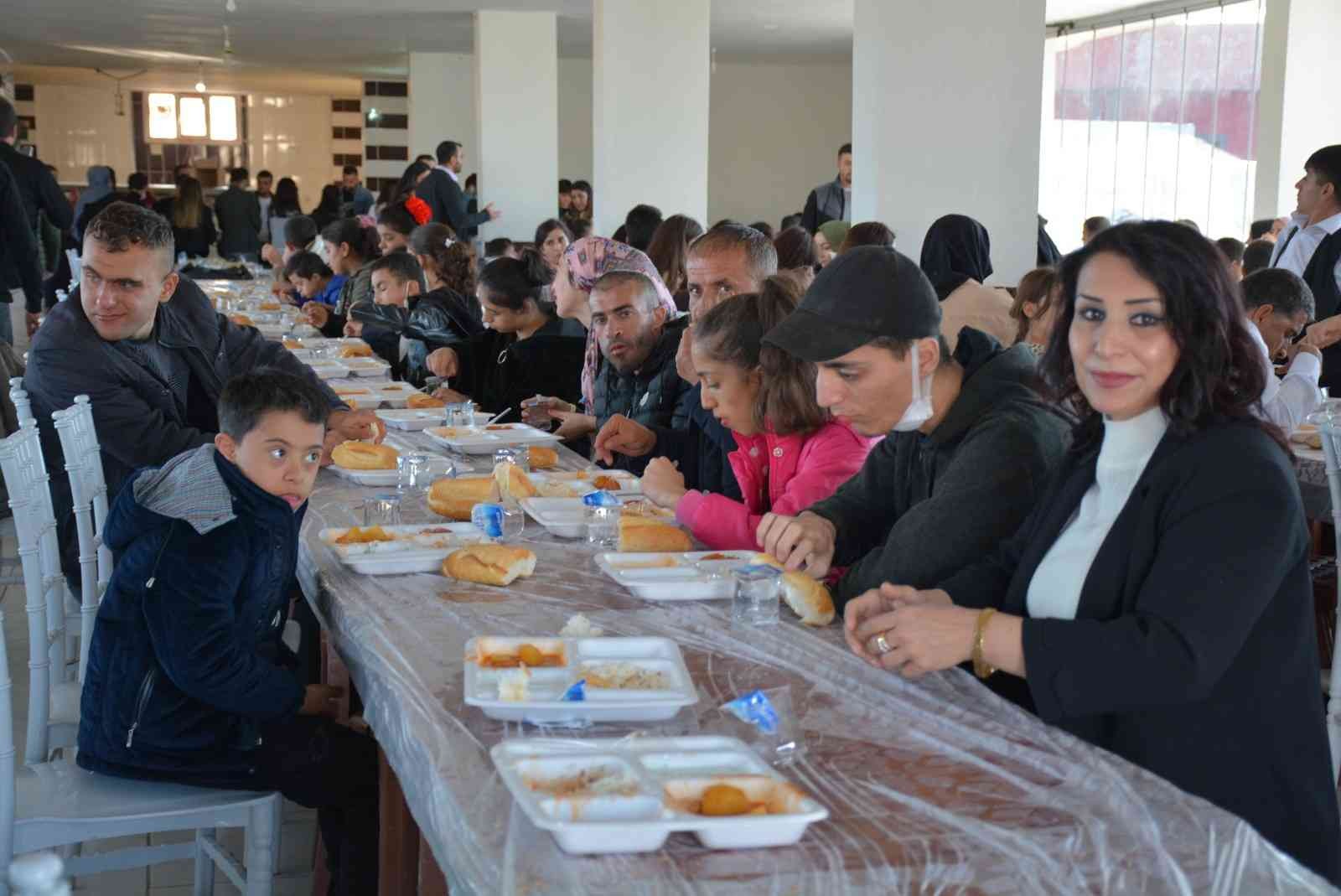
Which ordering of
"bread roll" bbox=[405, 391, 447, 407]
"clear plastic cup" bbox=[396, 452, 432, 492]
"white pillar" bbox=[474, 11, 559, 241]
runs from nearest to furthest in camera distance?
"clear plastic cup" bbox=[396, 452, 432, 492] < "bread roll" bbox=[405, 391, 447, 407] < "white pillar" bbox=[474, 11, 559, 241]

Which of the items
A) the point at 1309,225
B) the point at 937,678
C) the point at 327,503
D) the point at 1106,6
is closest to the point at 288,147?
the point at 1106,6

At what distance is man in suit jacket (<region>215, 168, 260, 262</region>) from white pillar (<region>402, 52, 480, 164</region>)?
311 cm

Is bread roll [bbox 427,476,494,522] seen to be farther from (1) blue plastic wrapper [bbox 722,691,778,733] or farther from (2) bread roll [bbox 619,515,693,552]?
(1) blue plastic wrapper [bbox 722,691,778,733]

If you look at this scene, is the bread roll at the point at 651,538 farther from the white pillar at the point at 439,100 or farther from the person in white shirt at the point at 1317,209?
the white pillar at the point at 439,100

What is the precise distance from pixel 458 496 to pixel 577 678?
1.21 m

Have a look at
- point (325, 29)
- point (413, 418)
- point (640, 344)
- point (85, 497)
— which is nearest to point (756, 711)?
point (85, 497)

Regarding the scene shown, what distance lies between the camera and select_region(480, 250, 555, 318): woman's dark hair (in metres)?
5.02

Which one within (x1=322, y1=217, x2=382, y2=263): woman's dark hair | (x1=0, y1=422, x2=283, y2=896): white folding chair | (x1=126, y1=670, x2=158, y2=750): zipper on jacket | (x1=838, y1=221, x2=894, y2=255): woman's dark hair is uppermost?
(x1=838, y1=221, x2=894, y2=255): woman's dark hair

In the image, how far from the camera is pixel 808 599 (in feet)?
7.10

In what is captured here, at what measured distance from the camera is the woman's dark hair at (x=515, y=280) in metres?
5.02

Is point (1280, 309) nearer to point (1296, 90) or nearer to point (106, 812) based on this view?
point (106, 812)

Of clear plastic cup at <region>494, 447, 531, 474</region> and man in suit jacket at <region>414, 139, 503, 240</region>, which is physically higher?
man in suit jacket at <region>414, 139, 503, 240</region>

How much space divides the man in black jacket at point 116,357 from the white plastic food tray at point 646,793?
2.10 metres

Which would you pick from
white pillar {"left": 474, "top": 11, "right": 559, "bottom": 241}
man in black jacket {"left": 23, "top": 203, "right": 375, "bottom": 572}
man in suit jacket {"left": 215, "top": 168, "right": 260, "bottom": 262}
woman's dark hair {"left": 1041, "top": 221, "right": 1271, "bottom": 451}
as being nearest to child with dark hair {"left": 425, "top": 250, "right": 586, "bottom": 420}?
man in black jacket {"left": 23, "top": 203, "right": 375, "bottom": 572}
